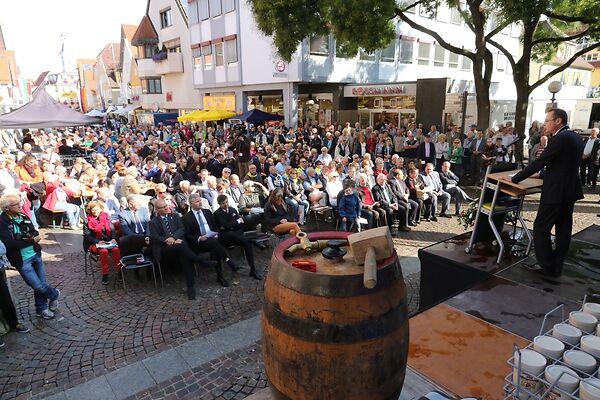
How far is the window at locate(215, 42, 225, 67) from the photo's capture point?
2633cm

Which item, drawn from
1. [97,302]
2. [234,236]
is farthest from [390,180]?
[97,302]

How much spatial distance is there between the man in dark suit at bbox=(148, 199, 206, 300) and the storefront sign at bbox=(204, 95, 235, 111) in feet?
68.2

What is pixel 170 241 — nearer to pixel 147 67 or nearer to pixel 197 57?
pixel 197 57

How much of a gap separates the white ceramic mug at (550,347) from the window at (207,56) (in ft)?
93.9

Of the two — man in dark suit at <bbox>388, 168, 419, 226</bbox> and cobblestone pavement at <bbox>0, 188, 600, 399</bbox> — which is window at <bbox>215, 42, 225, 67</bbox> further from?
cobblestone pavement at <bbox>0, 188, 600, 399</bbox>

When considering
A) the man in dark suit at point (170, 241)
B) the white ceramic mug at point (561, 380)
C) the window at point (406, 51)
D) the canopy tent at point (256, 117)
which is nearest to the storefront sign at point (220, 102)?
the canopy tent at point (256, 117)

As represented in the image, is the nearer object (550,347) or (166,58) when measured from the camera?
(550,347)

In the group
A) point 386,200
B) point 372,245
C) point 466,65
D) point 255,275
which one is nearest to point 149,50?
point 466,65

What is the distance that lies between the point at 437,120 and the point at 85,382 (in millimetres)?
17054

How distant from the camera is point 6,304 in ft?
16.7

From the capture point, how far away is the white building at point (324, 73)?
822 inches

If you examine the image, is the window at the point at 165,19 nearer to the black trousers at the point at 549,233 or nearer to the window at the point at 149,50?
the window at the point at 149,50

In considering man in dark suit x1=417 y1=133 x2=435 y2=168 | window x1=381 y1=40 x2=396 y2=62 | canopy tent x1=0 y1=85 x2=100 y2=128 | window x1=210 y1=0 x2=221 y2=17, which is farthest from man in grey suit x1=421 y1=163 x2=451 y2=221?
window x1=210 y1=0 x2=221 y2=17

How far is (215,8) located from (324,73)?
9444mm
